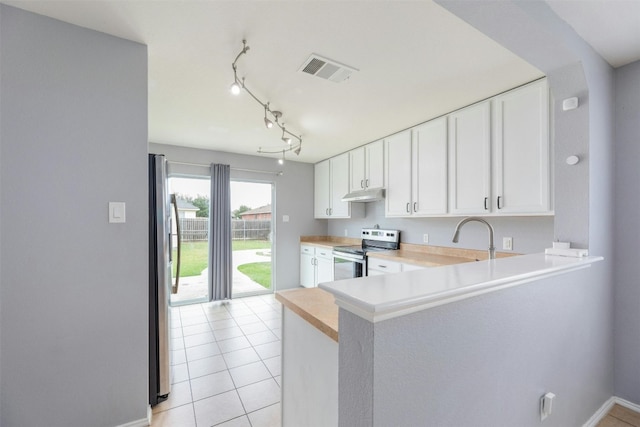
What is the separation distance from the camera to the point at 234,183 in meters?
4.72

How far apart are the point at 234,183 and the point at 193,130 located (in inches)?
54.6

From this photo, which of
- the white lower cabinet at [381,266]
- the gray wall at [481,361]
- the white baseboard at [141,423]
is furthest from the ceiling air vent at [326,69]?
the white baseboard at [141,423]

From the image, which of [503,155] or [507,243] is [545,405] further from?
[503,155]

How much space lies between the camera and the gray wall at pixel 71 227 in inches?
56.0

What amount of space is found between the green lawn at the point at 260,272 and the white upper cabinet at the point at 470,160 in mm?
3412

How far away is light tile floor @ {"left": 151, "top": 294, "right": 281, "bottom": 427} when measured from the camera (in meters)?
1.90

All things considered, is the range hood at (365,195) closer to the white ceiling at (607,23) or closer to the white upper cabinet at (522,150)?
the white upper cabinet at (522,150)

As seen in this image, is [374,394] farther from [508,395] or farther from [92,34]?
[92,34]

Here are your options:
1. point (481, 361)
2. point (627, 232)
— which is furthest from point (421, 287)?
point (627, 232)

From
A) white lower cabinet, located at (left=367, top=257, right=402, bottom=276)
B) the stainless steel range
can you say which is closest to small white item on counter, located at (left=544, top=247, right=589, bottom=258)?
white lower cabinet, located at (left=367, top=257, right=402, bottom=276)

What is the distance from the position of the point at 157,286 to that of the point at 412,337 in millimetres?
1876

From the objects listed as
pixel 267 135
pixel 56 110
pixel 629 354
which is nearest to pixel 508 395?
pixel 629 354

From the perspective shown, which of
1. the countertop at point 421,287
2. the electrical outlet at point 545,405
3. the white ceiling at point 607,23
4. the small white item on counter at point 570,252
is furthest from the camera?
the small white item on counter at point 570,252

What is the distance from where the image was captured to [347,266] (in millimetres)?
3912
